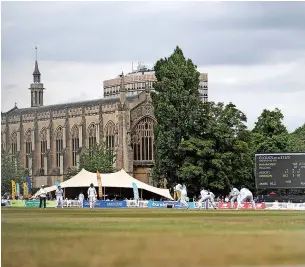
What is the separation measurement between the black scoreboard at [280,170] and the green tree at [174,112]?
477 inches

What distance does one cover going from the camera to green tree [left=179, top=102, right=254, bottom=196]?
71750mm

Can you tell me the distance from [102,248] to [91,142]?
8352 cm

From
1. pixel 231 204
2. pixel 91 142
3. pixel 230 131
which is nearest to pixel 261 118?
pixel 230 131

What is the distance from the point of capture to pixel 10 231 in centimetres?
2381

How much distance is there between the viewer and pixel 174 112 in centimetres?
7306

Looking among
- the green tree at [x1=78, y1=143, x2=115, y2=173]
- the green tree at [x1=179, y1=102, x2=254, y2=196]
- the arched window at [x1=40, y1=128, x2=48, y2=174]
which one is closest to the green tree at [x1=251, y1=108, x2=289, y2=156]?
the green tree at [x1=179, y1=102, x2=254, y2=196]

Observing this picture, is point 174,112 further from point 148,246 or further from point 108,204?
point 148,246

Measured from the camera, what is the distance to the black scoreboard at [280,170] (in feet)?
201

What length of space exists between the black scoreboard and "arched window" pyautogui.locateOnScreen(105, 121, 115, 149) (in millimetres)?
39971

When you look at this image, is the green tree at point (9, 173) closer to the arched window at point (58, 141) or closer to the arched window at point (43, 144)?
the arched window at point (58, 141)

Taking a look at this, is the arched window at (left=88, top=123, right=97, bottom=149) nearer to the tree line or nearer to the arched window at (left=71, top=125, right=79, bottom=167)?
the arched window at (left=71, top=125, right=79, bottom=167)

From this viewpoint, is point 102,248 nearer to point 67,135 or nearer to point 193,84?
point 193,84

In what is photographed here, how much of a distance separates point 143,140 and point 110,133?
14.0ft

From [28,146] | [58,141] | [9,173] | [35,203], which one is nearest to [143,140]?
[58,141]
